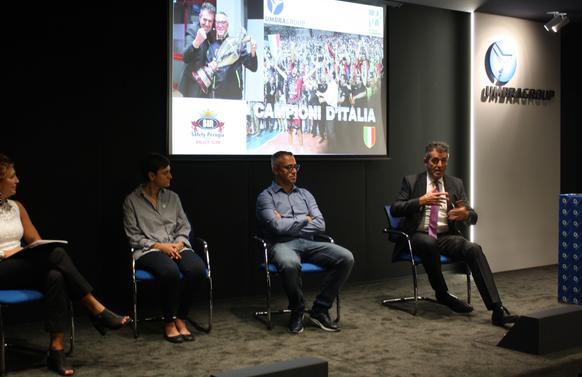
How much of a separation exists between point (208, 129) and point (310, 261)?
54.6 inches

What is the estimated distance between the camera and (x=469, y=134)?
7.33 meters

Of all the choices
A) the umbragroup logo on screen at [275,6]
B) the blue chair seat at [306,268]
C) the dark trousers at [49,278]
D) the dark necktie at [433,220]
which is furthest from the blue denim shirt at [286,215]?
the umbragroup logo on screen at [275,6]

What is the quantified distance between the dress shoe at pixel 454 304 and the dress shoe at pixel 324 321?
963mm

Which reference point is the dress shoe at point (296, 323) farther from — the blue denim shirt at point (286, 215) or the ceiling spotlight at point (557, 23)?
the ceiling spotlight at point (557, 23)

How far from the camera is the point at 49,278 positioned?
13.2ft

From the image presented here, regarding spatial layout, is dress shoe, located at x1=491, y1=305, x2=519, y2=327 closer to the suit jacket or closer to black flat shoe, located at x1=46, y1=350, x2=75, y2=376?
the suit jacket

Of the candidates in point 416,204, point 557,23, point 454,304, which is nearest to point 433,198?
point 416,204

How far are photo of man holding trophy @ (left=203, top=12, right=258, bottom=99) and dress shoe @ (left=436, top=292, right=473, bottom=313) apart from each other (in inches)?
89.2

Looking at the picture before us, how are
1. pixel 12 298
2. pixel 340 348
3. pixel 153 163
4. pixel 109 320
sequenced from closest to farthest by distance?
pixel 12 298, pixel 109 320, pixel 340 348, pixel 153 163

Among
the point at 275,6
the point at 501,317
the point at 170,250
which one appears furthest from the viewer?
the point at 275,6

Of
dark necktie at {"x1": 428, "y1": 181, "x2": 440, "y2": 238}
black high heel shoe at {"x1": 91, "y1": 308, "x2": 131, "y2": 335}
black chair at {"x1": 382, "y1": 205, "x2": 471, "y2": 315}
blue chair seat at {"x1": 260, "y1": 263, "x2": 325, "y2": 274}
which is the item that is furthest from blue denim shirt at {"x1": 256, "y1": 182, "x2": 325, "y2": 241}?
black high heel shoe at {"x1": 91, "y1": 308, "x2": 131, "y2": 335}

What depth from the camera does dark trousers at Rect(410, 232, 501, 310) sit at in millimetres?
5293

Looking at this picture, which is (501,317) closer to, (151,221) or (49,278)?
(151,221)

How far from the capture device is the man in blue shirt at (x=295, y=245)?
16.3 ft
